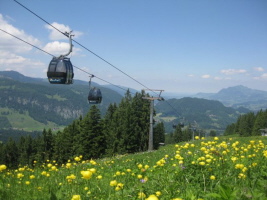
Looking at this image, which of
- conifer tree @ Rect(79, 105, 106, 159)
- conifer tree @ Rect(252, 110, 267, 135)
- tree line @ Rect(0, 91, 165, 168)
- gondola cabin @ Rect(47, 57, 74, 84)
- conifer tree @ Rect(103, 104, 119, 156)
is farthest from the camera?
conifer tree @ Rect(252, 110, 267, 135)

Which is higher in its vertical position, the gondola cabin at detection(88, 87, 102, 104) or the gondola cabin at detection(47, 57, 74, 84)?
the gondola cabin at detection(47, 57, 74, 84)

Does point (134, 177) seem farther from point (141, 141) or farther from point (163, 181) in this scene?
point (141, 141)

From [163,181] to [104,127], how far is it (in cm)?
5607

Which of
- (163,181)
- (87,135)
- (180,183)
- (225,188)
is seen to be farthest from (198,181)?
(87,135)

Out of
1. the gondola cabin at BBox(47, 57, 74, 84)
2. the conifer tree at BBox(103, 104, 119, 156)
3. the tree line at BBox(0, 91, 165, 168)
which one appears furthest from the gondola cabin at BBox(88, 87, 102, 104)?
the conifer tree at BBox(103, 104, 119, 156)

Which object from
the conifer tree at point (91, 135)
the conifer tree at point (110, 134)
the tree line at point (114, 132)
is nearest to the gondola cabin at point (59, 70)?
the tree line at point (114, 132)

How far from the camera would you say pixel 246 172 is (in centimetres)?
Answer: 459

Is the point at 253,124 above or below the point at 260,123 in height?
below

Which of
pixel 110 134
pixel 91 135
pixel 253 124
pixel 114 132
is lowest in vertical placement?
pixel 91 135

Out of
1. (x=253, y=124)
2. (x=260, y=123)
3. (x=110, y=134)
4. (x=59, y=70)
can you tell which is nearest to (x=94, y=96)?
(x=59, y=70)

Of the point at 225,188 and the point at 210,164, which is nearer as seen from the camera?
the point at 225,188

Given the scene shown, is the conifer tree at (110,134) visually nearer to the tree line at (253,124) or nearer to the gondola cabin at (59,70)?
the gondola cabin at (59,70)

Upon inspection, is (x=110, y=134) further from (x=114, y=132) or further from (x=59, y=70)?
(x=59, y=70)

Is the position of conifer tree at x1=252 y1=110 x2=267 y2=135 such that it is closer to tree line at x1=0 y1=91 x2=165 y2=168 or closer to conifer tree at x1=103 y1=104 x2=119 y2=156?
tree line at x1=0 y1=91 x2=165 y2=168
